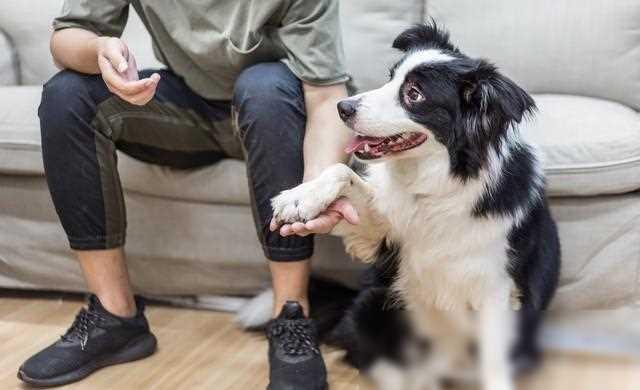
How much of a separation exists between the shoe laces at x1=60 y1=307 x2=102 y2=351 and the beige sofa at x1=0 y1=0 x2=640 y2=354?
0.34 meters

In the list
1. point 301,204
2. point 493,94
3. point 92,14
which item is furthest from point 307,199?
point 92,14

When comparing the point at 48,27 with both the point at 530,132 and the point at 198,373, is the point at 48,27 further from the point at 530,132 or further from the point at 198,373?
the point at 530,132

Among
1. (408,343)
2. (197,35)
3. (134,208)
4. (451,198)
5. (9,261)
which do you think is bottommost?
(9,261)

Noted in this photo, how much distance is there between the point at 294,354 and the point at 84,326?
47 cm

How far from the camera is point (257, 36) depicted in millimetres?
1642

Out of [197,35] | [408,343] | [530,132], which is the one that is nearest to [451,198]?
[530,132]

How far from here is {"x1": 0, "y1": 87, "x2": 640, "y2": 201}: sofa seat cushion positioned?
66.0 inches

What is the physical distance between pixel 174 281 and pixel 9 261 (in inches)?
17.9

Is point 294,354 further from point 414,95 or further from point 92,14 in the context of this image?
point 92,14

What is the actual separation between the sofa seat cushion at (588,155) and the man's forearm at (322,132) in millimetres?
387

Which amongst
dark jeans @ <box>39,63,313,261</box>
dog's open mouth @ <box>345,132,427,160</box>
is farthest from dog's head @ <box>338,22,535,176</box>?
dark jeans @ <box>39,63,313,261</box>

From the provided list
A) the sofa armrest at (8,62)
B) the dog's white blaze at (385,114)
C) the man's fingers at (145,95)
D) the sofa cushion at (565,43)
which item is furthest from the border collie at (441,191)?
the sofa armrest at (8,62)

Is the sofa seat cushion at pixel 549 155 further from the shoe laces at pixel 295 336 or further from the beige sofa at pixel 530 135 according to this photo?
the shoe laces at pixel 295 336

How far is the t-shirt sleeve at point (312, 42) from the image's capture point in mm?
1598
